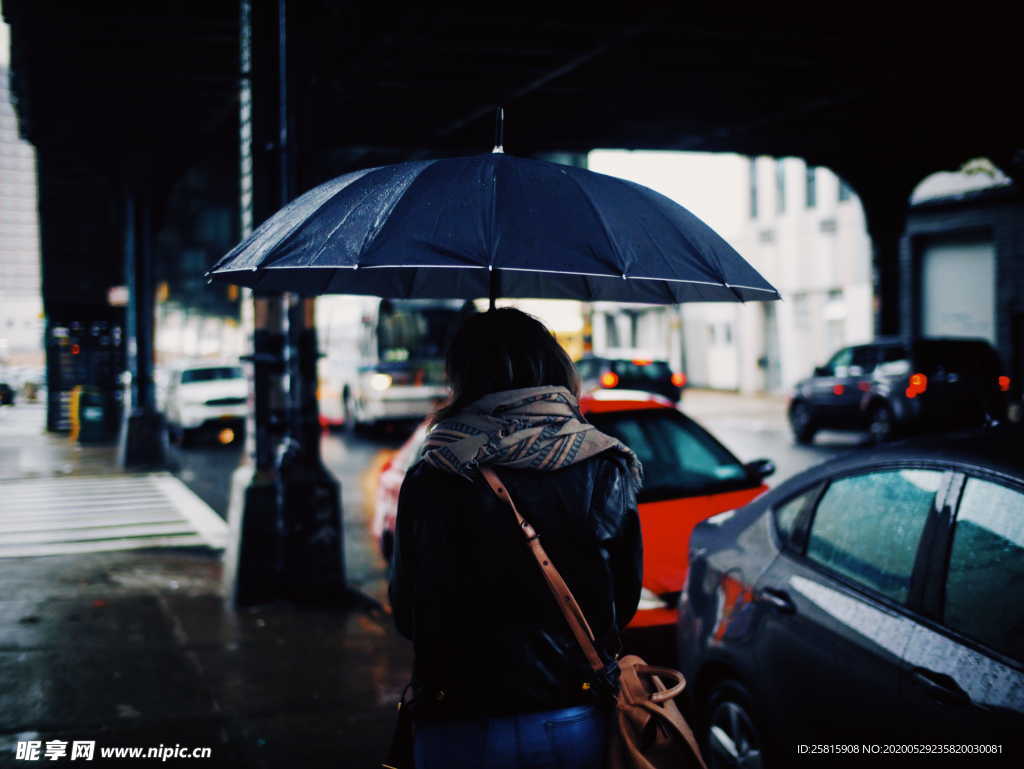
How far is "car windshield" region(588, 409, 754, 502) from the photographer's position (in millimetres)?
6227

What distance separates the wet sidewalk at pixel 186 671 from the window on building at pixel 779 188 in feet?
102

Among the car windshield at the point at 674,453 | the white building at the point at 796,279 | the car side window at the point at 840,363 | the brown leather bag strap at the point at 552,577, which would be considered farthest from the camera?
the white building at the point at 796,279

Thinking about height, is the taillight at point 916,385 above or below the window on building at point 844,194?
below

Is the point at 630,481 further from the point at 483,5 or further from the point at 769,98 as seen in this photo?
the point at 769,98

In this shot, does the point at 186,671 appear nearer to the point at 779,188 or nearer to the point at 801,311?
the point at 801,311

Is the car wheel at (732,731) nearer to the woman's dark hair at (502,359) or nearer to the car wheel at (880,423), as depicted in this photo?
the woman's dark hair at (502,359)

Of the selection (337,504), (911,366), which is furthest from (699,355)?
(337,504)

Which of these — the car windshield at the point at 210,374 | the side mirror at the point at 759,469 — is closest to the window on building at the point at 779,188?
the car windshield at the point at 210,374

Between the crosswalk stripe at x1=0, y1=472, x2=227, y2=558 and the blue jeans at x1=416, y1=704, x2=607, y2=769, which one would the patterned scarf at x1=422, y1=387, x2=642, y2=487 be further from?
the crosswalk stripe at x1=0, y1=472, x2=227, y2=558

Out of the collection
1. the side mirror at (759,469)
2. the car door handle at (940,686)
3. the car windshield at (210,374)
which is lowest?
the car door handle at (940,686)

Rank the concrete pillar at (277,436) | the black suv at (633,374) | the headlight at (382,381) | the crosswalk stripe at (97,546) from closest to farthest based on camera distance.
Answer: the concrete pillar at (277,436)
the crosswalk stripe at (97,546)
the headlight at (382,381)
the black suv at (633,374)

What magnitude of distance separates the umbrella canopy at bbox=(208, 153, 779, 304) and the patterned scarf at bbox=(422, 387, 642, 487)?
1.38 ft

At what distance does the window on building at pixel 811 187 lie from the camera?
34.0m

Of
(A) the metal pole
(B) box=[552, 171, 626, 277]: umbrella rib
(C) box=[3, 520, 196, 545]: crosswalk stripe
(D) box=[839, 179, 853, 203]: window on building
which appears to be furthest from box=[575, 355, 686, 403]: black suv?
(B) box=[552, 171, 626, 277]: umbrella rib
